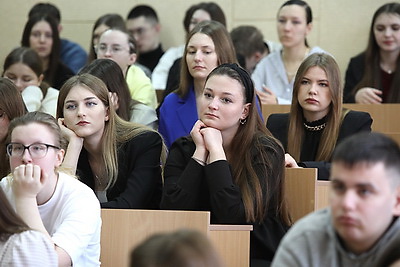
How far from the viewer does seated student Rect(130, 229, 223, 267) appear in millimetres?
1646

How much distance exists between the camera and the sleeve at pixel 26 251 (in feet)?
7.97

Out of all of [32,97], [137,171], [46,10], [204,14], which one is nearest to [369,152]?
[137,171]

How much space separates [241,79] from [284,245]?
5.36ft

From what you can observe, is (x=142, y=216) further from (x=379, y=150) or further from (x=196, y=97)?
(x=196, y=97)

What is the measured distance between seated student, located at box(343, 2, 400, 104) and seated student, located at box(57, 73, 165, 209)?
67.9 inches

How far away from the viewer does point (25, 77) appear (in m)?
5.08

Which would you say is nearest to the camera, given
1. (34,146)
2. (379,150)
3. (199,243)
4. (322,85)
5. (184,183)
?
(199,243)

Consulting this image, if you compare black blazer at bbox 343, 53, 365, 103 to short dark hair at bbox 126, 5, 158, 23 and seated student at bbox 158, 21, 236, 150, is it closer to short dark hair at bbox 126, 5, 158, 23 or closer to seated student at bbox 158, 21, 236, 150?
seated student at bbox 158, 21, 236, 150

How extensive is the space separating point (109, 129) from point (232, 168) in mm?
622

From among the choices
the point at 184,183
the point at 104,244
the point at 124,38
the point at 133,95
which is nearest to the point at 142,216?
the point at 104,244

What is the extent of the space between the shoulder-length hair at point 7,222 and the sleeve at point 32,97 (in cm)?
241

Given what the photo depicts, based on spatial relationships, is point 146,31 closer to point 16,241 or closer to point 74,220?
point 74,220

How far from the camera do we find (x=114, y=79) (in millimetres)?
4270

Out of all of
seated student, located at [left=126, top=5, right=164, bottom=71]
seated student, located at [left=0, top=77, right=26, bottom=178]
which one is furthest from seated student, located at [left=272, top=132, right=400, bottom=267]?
seated student, located at [left=126, top=5, right=164, bottom=71]
